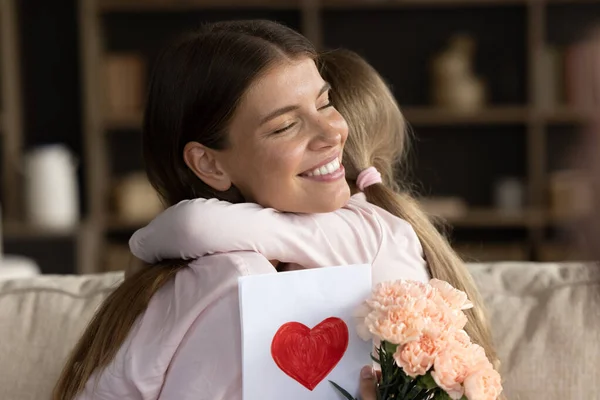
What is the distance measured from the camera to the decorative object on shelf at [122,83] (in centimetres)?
454

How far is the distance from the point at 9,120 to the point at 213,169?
340cm

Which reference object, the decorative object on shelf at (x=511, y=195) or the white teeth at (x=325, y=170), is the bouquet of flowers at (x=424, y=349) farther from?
the decorative object on shelf at (x=511, y=195)

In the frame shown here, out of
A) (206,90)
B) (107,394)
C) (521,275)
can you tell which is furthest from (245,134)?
(521,275)

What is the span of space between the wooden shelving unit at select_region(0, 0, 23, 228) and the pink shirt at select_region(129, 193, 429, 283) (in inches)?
131

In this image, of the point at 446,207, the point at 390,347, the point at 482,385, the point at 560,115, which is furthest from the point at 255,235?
the point at 560,115

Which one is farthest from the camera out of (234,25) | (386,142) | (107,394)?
(386,142)

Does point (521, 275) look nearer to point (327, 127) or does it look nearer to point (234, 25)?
point (327, 127)

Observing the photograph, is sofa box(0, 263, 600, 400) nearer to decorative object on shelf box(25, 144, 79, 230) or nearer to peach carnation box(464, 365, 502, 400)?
peach carnation box(464, 365, 502, 400)

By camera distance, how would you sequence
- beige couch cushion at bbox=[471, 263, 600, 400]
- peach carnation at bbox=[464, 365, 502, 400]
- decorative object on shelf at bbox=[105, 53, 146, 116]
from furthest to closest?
decorative object on shelf at bbox=[105, 53, 146, 116] → beige couch cushion at bbox=[471, 263, 600, 400] → peach carnation at bbox=[464, 365, 502, 400]

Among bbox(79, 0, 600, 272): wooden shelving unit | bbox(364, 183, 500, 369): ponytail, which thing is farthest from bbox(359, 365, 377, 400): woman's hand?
bbox(79, 0, 600, 272): wooden shelving unit

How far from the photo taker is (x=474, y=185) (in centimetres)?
473

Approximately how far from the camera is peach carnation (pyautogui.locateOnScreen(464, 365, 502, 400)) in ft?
3.47

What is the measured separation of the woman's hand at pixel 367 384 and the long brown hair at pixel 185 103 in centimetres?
28

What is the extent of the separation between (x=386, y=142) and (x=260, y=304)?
19.4 inches
